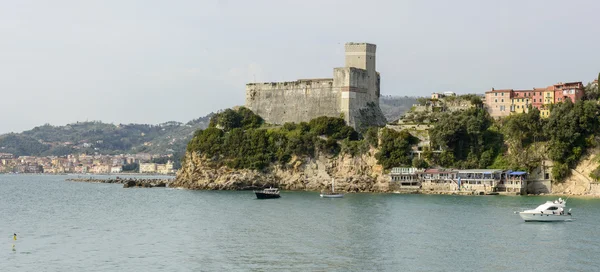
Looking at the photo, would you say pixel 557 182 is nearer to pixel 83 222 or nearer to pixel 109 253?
pixel 83 222

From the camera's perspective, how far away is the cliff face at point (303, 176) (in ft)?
238

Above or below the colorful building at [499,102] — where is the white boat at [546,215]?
below

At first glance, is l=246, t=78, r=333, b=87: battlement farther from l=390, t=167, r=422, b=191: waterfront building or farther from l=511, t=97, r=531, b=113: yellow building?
l=511, t=97, r=531, b=113: yellow building

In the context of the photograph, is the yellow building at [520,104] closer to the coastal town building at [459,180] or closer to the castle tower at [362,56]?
the coastal town building at [459,180]

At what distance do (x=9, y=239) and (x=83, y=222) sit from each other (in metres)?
8.68

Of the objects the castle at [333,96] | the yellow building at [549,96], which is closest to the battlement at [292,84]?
the castle at [333,96]

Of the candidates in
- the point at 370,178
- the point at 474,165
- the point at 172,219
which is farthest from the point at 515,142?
the point at 172,219

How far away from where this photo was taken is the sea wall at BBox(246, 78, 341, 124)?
80.8 meters

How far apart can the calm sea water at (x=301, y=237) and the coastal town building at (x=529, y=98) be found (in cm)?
1462

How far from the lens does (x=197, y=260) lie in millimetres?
32031

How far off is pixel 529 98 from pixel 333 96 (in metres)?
19.0

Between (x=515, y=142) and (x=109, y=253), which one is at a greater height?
(x=515, y=142)

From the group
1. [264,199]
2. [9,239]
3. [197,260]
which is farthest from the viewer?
[264,199]

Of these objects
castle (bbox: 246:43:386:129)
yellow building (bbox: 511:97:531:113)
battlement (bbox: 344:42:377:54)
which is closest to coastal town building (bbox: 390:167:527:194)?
yellow building (bbox: 511:97:531:113)
